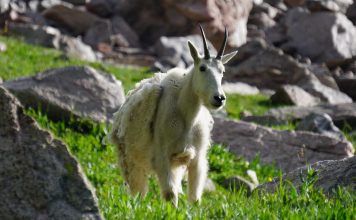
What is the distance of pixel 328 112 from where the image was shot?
18.1 metres

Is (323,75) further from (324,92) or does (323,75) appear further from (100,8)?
(100,8)

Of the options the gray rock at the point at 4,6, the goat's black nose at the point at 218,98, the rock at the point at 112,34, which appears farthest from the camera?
the rock at the point at 112,34

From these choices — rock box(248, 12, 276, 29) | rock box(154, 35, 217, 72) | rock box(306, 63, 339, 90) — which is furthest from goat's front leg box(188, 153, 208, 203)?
rock box(248, 12, 276, 29)

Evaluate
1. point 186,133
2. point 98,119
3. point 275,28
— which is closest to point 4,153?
point 186,133

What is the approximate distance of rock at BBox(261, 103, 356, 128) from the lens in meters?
17.9

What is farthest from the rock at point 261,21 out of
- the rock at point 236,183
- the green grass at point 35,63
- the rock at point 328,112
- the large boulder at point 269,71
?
the rock at point 236,183

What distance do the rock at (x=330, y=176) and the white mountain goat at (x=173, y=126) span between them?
0.94m

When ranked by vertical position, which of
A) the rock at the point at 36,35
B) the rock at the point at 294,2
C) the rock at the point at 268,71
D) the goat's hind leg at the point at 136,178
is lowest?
the rock at the point at 294,2

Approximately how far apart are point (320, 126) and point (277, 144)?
6.65 feet

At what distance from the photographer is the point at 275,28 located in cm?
3919

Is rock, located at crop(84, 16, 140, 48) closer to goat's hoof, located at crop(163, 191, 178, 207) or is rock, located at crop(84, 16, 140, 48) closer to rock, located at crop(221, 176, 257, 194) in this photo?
rock, located at crop(221, 176, 257, 194)

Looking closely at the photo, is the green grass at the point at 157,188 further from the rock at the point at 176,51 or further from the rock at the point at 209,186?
the rock at the point at 176,51

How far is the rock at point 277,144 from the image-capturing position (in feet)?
44.9

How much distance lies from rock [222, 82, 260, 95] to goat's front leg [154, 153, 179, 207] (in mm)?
14037
